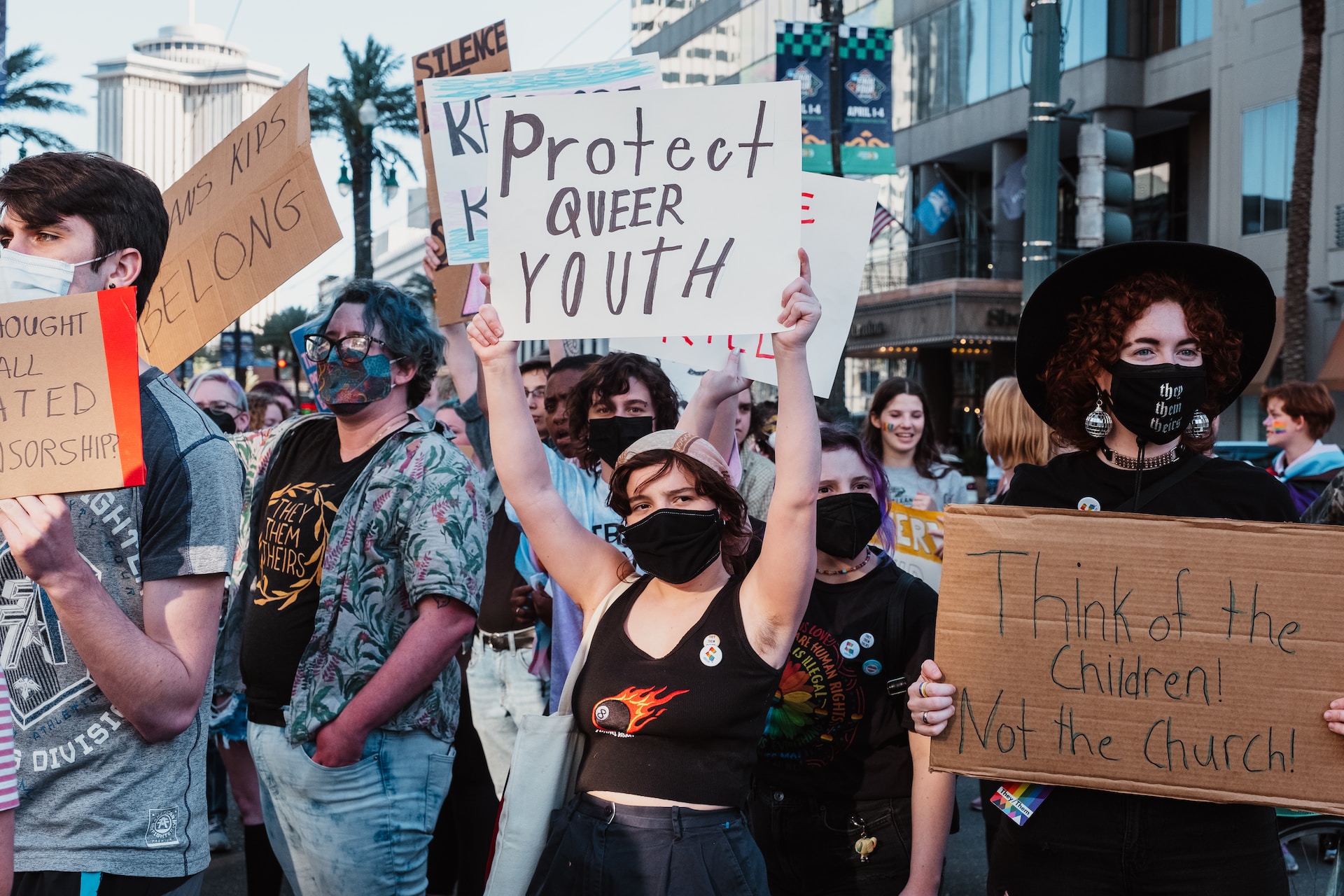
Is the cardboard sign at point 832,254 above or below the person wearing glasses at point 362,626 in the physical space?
above

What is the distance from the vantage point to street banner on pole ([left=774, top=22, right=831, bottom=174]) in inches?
649

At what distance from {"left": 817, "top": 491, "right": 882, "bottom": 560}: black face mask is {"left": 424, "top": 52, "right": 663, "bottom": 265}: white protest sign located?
149 cm


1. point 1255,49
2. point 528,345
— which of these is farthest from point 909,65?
point 528,345

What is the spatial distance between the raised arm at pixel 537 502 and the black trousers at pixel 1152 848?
3.77 feet

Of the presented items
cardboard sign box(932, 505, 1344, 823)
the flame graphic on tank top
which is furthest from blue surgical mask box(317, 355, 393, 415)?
cardboard sign box(932, 505, 1344, 823)

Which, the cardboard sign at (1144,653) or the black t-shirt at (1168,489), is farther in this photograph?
the black t-shirt at (1168,489)

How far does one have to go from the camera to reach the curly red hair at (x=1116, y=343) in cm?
263

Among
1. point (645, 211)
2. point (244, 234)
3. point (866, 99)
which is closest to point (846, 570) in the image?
point (645, 211)

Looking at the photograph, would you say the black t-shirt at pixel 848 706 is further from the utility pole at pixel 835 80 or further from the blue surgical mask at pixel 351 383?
the utility pole at pixel 835 80

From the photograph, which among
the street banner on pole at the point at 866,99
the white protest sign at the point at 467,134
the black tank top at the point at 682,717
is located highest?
the street banner on pole at the point at 866,99

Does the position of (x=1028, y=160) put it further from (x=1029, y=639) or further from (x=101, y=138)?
(x=101, y=138)

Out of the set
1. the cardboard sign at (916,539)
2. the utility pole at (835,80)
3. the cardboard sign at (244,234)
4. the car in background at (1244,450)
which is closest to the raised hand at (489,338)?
the cardboard sign at (244,234)

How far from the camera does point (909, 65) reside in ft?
110

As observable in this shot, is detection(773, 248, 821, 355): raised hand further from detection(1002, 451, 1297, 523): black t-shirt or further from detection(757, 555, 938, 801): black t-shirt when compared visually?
detection(757, 555, 938, 801): black t-shirt
